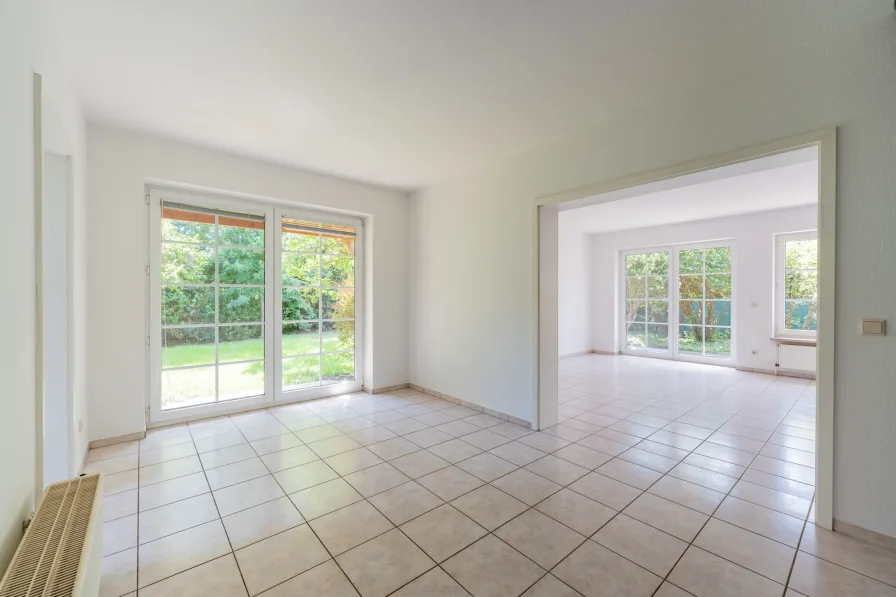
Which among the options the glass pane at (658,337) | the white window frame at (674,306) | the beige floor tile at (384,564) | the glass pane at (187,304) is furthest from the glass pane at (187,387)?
the glass pane at (658,337)

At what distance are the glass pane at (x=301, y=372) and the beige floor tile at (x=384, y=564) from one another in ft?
9.51

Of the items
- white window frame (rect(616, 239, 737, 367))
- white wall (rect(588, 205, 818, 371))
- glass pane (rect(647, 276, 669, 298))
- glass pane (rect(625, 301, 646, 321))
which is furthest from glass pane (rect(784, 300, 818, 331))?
glass pane (rect(625, 301, 646, 321))

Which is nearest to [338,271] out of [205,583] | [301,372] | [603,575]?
[301,372]

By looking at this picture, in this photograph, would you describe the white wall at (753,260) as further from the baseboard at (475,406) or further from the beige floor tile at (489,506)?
the beige floor tile at (489,506)

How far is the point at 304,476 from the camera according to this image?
2.72 meters

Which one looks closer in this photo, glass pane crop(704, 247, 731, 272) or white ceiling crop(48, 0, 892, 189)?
white ceiling crop(48, 0, 892, 189)

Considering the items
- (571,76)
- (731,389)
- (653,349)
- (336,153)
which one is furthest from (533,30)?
(653,349)

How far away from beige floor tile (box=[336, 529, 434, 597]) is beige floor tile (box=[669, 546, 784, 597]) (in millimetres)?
1189

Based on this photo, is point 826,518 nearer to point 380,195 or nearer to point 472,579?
point 472,579

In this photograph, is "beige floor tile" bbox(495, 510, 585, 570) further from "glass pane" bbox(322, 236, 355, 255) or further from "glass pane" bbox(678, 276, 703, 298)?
"glass pane" bbox(678, 276, 703, 298)

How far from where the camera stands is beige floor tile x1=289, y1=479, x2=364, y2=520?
7.55 ft

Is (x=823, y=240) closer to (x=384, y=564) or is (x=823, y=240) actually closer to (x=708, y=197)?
(x=384, y=564)

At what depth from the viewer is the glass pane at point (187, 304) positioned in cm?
371

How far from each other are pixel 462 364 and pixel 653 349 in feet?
17.5
